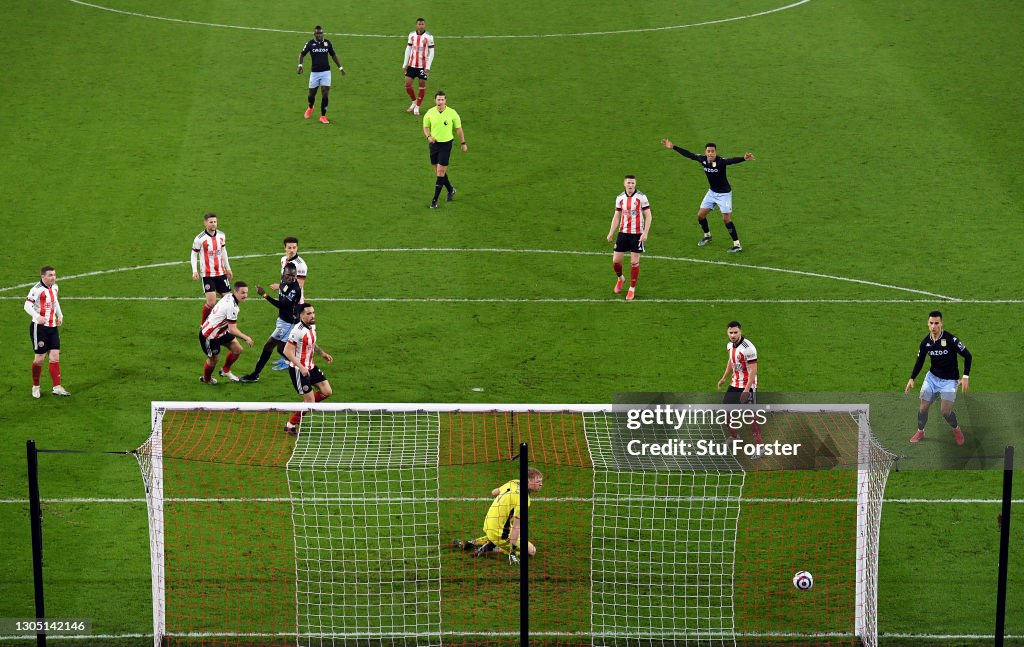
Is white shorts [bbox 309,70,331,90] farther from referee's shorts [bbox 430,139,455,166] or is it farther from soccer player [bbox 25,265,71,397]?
soccer player [bbox 25,265,71,397]

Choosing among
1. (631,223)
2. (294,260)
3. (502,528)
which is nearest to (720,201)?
(631,223)

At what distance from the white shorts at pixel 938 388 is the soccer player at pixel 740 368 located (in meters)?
2.53

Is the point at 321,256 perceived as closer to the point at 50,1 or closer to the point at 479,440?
the point at 479,440

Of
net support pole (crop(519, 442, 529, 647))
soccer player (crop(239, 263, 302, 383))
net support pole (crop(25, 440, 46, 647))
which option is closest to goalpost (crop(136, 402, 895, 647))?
soccer player (crop(239, 263, 302, 383))

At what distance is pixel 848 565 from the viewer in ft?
58.9

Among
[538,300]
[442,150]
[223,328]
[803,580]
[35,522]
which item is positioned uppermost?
[442,150]

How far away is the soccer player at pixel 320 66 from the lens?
111ft

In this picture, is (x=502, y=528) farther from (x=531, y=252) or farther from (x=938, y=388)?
(x=531, y=252)

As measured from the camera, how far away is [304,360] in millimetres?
20766

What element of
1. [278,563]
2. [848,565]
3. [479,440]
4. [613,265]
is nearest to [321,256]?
[613,265]

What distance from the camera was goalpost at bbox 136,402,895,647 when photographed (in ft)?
54.2

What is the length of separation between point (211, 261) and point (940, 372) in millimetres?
11324

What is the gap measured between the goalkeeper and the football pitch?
4.14 ft

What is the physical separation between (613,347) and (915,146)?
518 inches
